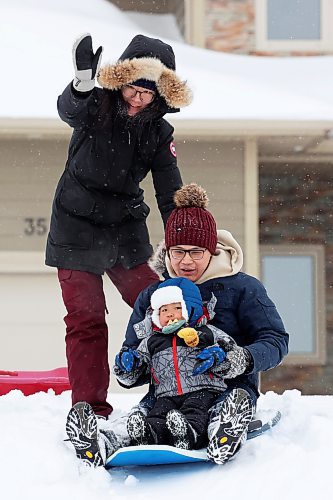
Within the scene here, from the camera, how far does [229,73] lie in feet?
36.3

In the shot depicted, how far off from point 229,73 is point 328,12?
2.23 m

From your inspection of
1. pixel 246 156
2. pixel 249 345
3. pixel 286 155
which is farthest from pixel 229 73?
pixel 249 345

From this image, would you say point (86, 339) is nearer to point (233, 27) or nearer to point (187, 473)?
point (187, 473)

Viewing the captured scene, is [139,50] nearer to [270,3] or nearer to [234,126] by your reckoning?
[234,126]

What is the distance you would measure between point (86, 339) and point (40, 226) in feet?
16.5

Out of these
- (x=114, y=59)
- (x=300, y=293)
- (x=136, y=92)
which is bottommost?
(x=300, y=293)

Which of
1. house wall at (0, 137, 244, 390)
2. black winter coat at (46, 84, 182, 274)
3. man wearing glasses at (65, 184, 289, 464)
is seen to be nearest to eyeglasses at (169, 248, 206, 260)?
man wearing glasses at (65, 184, 289, 464)

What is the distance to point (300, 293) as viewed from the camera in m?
12.1

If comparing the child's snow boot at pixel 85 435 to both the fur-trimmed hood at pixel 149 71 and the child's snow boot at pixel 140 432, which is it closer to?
the child's snow boot at pixel 140 432

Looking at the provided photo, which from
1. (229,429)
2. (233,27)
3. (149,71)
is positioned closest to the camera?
(229,429)

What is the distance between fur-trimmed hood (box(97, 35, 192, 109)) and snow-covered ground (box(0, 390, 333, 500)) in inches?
59.4

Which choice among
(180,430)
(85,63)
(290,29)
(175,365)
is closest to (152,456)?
(180,430)

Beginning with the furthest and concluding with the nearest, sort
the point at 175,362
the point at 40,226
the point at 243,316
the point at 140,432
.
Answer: the point at 40,226
the point at 243,316
the point at 175,362
the point at 140,432

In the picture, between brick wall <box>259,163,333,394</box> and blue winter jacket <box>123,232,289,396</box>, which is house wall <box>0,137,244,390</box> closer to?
brick wall <box>259,163,333,394</box>
